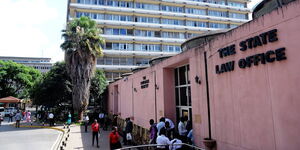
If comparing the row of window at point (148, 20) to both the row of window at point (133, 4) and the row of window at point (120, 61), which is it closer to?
the row of window at point (133, 4)

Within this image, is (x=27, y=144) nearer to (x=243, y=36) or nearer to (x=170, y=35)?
(x=243, y=36)

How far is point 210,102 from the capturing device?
810 centimetres

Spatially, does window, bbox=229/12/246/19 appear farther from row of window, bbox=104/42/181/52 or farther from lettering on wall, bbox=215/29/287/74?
lettering on wall, bbox=215/29/287/74

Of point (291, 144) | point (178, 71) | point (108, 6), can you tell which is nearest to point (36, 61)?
point (108, 6)

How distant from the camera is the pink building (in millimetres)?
5035

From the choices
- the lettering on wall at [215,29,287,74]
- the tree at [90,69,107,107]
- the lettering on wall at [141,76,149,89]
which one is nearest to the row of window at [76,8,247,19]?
the tree at [90,69,107,107]

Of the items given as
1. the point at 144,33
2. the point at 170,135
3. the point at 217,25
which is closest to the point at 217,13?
the point at 217,25

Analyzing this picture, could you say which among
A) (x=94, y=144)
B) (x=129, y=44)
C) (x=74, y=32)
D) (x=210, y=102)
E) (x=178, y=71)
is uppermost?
(x=129, y=44)

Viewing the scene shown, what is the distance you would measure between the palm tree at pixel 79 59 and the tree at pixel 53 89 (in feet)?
9.88

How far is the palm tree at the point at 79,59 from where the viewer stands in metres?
24.3

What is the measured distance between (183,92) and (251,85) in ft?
17.7

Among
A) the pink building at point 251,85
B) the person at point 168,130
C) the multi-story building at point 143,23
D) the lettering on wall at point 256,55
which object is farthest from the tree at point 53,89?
the lettering on wall at point 256,55

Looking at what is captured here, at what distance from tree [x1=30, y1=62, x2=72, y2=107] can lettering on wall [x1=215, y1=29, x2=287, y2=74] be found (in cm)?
2364

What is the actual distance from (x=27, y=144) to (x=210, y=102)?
12467mm
